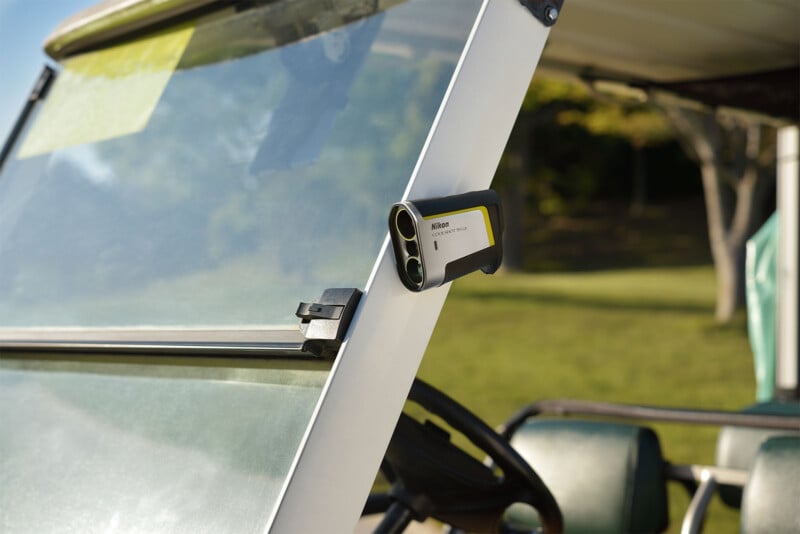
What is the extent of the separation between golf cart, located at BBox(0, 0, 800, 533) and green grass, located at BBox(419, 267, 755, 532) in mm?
3874

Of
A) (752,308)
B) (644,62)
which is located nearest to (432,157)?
(644,62)

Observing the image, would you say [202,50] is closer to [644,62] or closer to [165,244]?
[165,244]

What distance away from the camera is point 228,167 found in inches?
54.5

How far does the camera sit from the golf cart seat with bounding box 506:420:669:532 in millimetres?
2336

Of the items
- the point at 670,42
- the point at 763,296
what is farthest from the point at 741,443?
the point at 763,296

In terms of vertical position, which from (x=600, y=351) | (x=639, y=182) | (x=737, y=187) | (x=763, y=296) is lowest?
(x=639, y=182)

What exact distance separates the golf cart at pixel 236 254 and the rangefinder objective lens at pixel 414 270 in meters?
0.01

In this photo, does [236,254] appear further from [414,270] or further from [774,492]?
[774,492]

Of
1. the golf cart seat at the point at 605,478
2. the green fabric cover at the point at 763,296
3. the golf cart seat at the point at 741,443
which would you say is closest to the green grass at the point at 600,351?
the green fabric cover at the point at 763,296

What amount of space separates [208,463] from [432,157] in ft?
1.41

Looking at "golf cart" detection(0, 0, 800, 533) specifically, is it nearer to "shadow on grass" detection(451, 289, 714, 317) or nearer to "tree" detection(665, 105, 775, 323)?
"tree" detection(665, 105, 775, 323)

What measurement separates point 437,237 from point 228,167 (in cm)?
43

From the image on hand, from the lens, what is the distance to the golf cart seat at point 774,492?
178cm

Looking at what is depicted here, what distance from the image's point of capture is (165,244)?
1359mm
